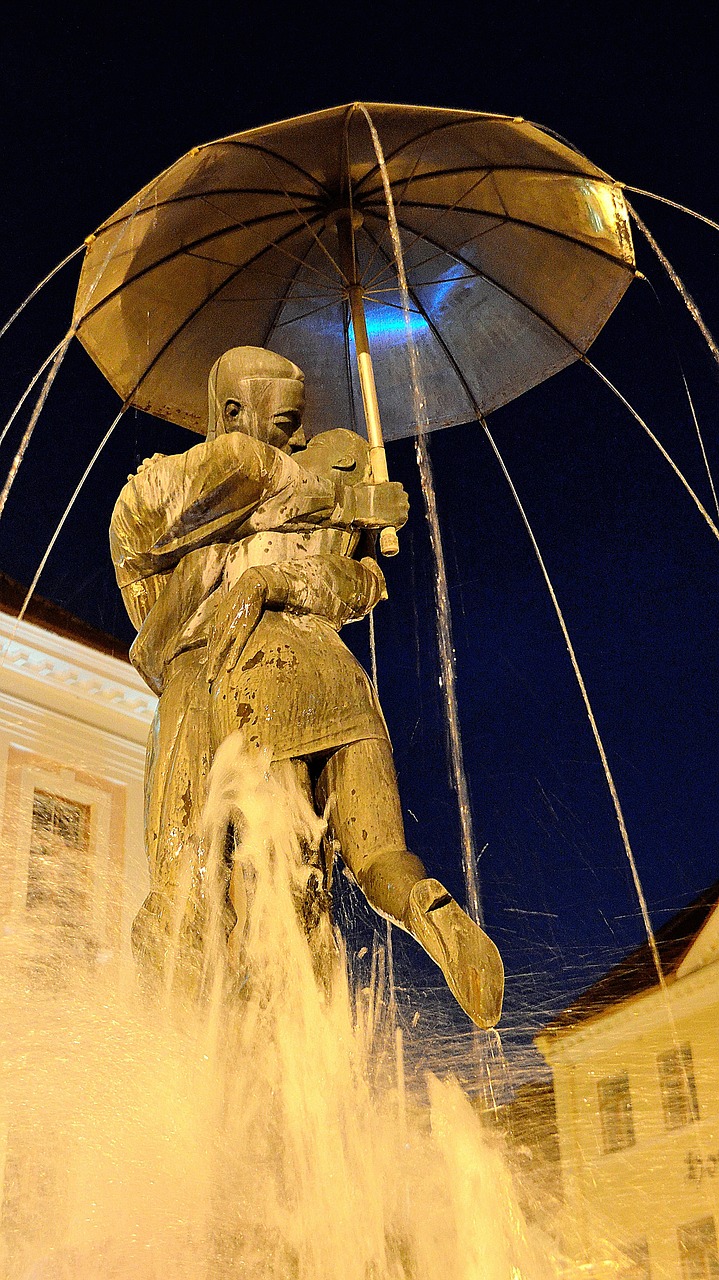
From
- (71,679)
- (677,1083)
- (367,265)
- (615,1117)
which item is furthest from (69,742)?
A: (367,265)

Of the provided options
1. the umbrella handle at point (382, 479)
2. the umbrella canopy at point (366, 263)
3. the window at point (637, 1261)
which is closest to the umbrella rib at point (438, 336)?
the umbrella canopy at point (366, 263)

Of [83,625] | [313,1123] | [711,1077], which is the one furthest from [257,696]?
[83,625]

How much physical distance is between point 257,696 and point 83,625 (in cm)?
1108

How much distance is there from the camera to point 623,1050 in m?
9.62

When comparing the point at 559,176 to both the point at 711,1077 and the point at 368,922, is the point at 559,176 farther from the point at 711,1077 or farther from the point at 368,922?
the point at 711,1077

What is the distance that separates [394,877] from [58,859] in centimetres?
924

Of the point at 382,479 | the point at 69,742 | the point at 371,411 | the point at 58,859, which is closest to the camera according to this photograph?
the point at 382,479

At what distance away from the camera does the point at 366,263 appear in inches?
252

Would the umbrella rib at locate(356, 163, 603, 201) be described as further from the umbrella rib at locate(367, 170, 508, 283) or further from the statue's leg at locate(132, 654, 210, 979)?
the statue's leg at locate(132, 654, 210, 979)

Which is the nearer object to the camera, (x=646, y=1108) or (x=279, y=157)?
(x=279, y=157)

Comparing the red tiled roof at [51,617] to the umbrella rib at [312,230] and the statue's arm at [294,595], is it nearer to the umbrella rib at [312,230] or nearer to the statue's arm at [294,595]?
the umbrella rib at [312,230]

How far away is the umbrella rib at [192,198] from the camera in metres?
5.46

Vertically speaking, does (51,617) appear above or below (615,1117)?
above

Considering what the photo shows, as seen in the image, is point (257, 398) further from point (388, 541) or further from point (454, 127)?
point (454, 127)
